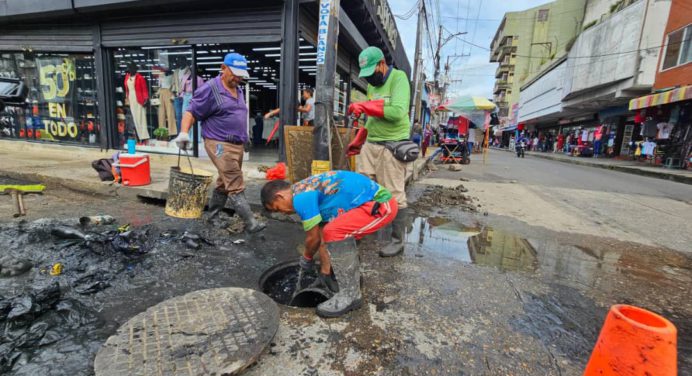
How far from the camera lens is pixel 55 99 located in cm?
891

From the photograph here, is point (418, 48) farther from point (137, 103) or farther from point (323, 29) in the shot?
point (323, 29)

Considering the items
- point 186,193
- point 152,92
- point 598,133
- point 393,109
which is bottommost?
point 186,193

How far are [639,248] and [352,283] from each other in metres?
3.70

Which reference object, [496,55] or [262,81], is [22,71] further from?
[496,55]

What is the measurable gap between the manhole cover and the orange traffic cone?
145 centimetres

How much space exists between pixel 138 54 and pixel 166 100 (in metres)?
1.34

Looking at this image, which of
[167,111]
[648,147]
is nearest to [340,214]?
[167,111]

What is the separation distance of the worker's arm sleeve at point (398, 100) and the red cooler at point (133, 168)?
372cm

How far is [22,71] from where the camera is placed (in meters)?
9.30

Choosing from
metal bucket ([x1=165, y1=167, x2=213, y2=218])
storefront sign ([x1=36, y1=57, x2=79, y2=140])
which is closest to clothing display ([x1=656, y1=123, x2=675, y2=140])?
metal bucket ([x1=165, y1=167, x2=213, y2=218])

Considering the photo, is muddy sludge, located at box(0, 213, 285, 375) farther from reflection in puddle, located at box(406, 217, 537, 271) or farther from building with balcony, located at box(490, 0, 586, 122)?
building with balcony, located at box(490, 0, 586, 122)

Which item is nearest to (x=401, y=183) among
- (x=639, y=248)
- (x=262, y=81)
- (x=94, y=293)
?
(x=94, y=293)

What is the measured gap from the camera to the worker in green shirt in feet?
9.84

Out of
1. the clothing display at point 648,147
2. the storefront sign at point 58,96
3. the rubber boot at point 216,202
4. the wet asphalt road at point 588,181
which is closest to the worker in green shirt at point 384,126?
the rubber boot at point 216,202
